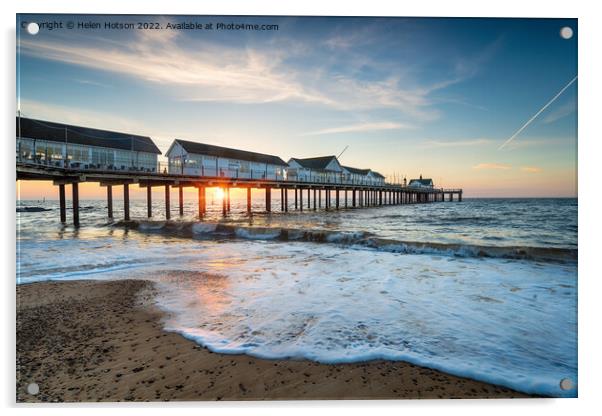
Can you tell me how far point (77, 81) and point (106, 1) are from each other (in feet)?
3.41

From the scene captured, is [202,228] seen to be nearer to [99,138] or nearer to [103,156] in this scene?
[103,156]

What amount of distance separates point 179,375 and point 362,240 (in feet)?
26.0

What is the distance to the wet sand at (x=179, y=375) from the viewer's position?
2.22 metres

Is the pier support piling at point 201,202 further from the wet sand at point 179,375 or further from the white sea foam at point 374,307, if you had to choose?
the wet sand at point 179,375

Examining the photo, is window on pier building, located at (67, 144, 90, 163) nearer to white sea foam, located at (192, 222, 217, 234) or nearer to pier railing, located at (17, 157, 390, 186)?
pier railing, located at (17, 157, 390, 186)

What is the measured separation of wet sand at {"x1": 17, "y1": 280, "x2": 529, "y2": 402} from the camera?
2.22 metres

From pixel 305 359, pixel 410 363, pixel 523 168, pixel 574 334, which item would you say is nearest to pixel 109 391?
pixel 305 359

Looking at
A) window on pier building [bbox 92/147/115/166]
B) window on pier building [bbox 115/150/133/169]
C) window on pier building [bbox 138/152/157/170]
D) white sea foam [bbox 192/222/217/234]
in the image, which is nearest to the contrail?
white sea foam [bbox 192/222/217/234]

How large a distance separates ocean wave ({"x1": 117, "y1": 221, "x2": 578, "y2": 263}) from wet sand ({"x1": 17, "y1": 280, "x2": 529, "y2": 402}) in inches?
93.8

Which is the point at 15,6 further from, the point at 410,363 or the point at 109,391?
the point at 410,363

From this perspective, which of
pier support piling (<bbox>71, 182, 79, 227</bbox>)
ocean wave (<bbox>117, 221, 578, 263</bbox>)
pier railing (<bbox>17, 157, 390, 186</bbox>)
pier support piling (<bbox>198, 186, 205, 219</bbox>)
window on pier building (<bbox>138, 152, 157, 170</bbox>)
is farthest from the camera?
pier support piling (<bbox>198, 186, 205, 219</bbox>)

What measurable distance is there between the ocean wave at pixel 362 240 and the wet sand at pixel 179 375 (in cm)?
238

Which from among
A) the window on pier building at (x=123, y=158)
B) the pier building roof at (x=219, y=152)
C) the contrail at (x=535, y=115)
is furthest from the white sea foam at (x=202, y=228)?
the contrail at (x=535, y=115)

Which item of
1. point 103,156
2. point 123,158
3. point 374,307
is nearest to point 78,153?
point 103,156
